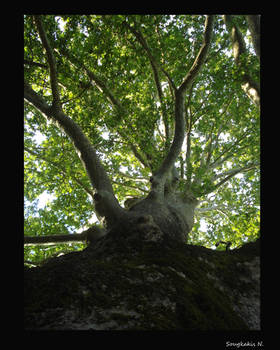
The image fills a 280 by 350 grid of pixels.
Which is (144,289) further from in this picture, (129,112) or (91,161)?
(129,112)

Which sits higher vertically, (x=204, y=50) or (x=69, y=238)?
(x=204, y=50)

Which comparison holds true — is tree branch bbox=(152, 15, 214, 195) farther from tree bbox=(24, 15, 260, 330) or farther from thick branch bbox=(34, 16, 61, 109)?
thick branch bbox=(34, 16, 61, 109)

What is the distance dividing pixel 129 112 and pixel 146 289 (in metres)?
6.22

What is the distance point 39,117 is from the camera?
8906 mm


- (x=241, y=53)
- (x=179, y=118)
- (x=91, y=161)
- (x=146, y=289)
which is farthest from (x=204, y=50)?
(x=146, y=289)

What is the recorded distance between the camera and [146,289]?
2334mm

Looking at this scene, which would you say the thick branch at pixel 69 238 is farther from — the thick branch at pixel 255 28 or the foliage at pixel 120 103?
the thick branch at pixel 255 28

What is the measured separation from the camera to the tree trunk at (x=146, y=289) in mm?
1864

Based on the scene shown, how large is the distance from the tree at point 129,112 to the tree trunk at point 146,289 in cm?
63

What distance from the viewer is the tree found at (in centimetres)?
475

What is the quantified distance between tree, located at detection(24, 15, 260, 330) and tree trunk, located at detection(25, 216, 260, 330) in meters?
0.63

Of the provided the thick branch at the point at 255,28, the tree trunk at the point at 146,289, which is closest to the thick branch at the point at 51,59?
the tree trunk at the point at 146,289

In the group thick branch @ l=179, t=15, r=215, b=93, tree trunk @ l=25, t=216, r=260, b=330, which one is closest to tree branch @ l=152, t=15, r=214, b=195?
thick branch @ l=179, t=15, r=215, b=93

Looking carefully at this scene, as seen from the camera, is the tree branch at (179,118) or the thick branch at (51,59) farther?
the tree branch at (179,118)
